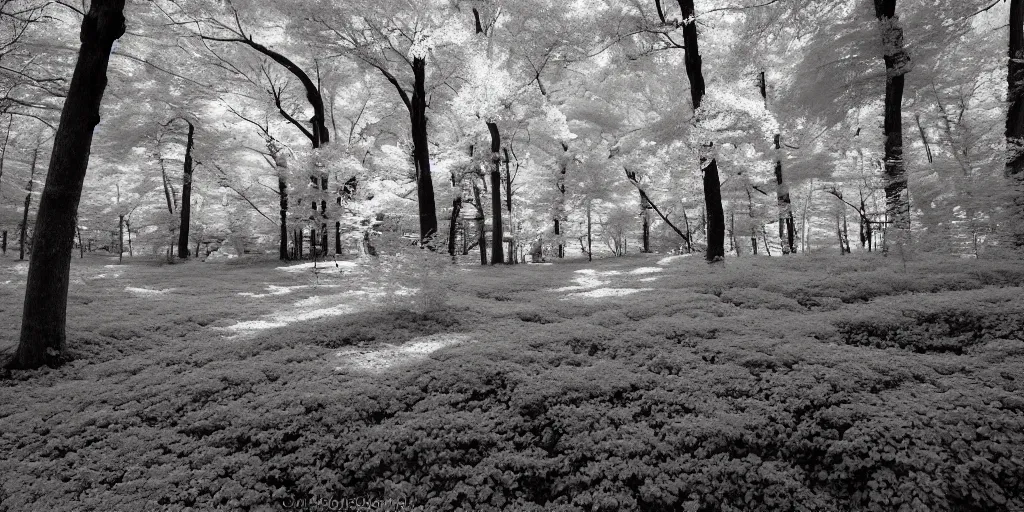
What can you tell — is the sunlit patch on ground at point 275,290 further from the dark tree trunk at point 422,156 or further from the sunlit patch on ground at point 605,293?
the sunlit patch on ground at point 605,293

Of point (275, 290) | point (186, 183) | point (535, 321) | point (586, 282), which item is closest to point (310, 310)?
point (275, 290)

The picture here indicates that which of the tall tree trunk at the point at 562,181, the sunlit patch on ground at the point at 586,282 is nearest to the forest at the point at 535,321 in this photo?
the sunlit patch on ground at the point at 586,282

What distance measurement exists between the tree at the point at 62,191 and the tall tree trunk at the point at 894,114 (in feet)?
37.4

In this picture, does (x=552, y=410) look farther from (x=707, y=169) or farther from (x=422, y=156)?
(x=422, y=156)

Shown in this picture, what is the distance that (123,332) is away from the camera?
6133mm

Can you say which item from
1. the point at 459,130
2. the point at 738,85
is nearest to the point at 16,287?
the point at 459,130

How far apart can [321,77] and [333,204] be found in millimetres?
5520

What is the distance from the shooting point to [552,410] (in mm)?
3389

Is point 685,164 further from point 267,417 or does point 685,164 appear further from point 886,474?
point 267,417

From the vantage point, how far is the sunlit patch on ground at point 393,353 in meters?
4.47

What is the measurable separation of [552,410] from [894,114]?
33.9 ft

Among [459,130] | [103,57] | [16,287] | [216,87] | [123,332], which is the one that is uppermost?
[216,87]

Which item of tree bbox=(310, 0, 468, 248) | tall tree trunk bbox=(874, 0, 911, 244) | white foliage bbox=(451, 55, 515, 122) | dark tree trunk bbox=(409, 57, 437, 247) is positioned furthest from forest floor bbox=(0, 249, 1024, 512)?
white foliage bbox=(451, 55, 515, 122)

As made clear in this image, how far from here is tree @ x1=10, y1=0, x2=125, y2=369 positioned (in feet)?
15.4
